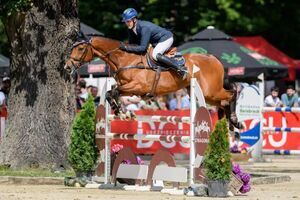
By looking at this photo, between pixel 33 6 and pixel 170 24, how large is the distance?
21125mm

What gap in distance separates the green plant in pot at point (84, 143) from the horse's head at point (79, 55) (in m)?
0.64

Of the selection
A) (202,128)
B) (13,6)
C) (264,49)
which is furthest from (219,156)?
(264,49)

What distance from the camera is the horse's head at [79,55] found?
766 inches

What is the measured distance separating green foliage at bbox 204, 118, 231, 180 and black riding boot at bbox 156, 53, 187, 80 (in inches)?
108

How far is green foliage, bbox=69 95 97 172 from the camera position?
63.5 ft

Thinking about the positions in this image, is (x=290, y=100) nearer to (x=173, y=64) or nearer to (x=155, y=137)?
(x=173, y=64)

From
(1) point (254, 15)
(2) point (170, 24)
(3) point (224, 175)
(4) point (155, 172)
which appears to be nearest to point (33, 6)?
(4) point (155, 172)

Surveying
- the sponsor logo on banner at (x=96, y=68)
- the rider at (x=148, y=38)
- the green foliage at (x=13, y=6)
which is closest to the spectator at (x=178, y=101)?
the sponsor logo on banner at (x=96, y=68)

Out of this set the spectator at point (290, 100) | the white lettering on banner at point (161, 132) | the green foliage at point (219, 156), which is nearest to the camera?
the green foliage at point (219, 156)

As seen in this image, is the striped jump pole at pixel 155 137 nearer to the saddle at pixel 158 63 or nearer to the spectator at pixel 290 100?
the saddle at pixel 158 63

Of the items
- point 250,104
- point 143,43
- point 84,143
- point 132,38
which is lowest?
point 84,143

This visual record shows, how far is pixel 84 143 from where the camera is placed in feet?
63.7

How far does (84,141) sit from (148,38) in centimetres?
215

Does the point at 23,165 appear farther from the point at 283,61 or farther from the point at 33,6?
the point at 283,61
